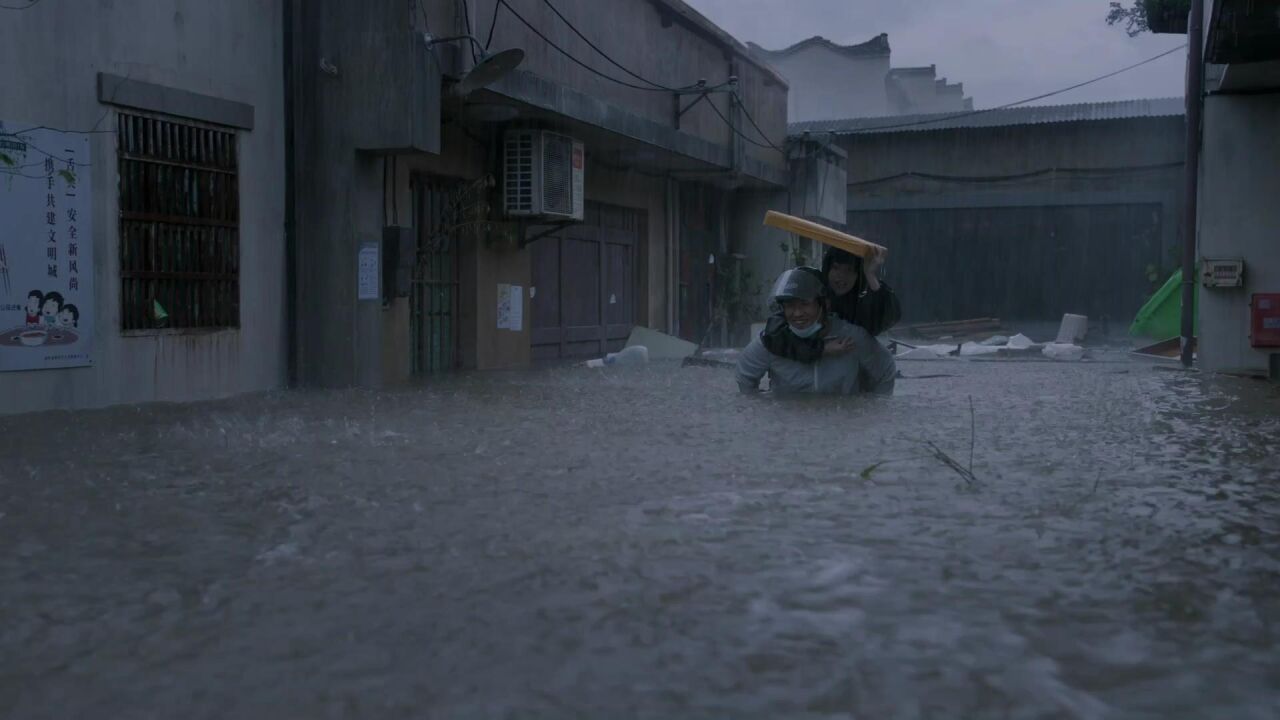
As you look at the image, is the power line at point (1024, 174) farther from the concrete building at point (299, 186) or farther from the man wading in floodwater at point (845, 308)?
the man wading in floodwater at point (845, 308)

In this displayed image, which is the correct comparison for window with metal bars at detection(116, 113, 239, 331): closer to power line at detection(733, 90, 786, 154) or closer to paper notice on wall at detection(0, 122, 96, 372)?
paper notice on wall at detection(0, 122, 96, 372)

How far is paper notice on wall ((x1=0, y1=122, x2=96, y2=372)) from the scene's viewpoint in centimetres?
729

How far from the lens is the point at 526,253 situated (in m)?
13.6

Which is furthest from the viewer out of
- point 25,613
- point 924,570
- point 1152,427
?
point 1152,427

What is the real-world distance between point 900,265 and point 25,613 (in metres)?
A: 23.0

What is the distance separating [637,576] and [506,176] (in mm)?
9754

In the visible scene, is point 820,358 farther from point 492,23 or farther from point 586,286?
point 586,286

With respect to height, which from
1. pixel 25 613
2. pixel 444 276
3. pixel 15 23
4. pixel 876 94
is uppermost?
pixel 876 94

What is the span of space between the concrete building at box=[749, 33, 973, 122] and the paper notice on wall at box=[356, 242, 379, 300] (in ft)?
96.5

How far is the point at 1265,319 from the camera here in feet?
38.1

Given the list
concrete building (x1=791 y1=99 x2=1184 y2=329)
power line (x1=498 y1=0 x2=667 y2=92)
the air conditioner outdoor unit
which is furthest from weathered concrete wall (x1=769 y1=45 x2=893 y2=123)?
the air conditioner outdoor unit

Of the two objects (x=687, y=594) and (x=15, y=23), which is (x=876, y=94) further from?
(x=687, y=594)

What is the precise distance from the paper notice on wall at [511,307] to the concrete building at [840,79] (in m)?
26.0

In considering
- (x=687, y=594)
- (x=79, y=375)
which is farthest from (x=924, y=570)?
(x=79, y=375)
